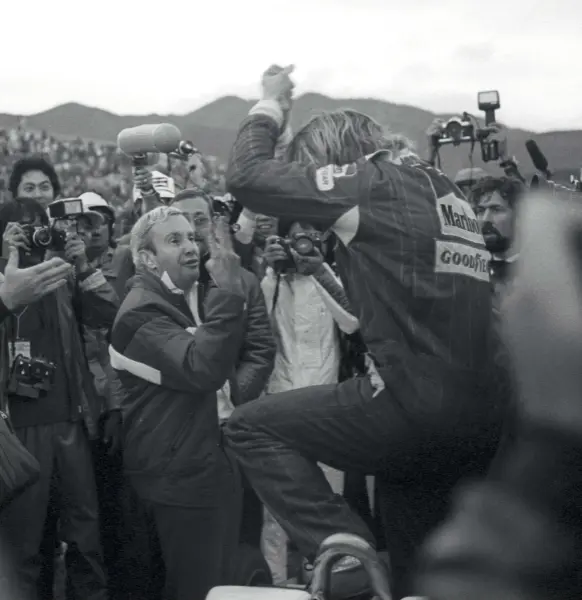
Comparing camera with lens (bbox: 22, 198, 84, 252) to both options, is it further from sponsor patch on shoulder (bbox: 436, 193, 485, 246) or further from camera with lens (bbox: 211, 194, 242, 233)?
sponsor patch on shoulder (bbox: 436, 193, 485, 246)

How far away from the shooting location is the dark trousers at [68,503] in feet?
11.5

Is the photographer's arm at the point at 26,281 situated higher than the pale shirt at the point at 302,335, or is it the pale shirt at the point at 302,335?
the photographer's arm at the point at 26,281

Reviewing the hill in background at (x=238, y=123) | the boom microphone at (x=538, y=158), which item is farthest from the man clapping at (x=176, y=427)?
the boom microphone at (x=538, y=158)

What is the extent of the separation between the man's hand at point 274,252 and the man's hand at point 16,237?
2.70 feet

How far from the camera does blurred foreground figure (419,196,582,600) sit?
6.08ft

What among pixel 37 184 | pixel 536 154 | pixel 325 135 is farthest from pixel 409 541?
pixel 37 184

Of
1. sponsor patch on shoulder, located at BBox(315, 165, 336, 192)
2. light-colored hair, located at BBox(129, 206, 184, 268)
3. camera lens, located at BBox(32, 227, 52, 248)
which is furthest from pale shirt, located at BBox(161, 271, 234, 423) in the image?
sponsor patch on shoulder, located at BBox(315, 165, 336, 192)

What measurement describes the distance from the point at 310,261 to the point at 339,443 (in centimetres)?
87

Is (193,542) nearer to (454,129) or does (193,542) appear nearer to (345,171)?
(345,171)

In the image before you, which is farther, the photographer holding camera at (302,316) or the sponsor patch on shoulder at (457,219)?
the photographer holding camera at (302,316)

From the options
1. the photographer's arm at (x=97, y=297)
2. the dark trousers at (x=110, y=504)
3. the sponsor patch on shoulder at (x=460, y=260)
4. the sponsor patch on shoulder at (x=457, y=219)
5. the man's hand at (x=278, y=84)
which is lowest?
the dark trousers at (x=110, y=504)

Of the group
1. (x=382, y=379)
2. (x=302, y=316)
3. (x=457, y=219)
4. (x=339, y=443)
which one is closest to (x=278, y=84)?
(x=457, y=219)

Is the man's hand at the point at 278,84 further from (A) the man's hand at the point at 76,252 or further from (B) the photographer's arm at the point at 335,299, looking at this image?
(A) the man's hand at the point at 76,252

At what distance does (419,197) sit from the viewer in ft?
8.14
